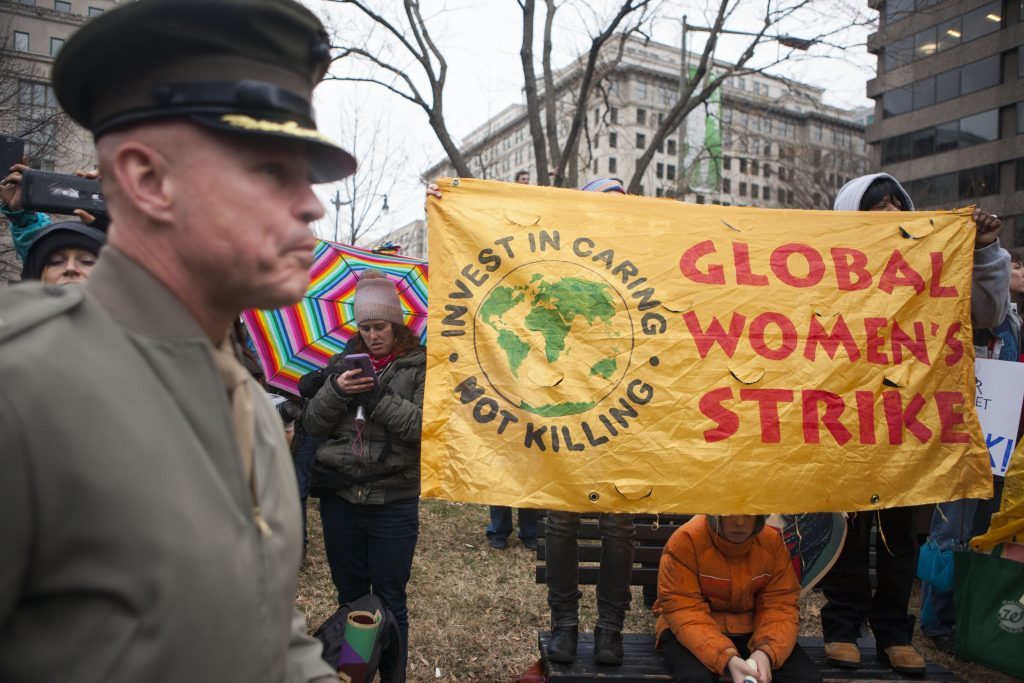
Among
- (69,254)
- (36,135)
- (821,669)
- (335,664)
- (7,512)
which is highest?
(36,135)

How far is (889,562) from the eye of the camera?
365 centimetres

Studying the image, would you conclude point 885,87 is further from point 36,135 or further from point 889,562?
point 889,562

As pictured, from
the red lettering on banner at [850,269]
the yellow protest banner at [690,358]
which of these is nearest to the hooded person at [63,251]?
the yellow protest banner at [690,358]

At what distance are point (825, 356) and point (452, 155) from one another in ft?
27.6

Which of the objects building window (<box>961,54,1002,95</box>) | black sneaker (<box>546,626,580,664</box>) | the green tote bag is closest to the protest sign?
the green tote bag

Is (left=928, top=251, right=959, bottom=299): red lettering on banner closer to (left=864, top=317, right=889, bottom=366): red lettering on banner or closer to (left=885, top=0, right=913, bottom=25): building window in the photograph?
(left=864, top=317, right=889, bottom=366): red lettering on banner

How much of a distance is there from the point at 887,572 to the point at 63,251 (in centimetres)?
396

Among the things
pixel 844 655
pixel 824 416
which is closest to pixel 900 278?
pixel 824 416

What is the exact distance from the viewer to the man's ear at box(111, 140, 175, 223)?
97 cm

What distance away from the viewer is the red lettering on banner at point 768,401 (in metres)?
3.39

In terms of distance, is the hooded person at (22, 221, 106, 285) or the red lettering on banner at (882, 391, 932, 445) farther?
the red lettering on banner at (882, 391, 932, 445)

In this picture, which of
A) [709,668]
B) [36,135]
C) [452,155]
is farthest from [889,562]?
[36,135]

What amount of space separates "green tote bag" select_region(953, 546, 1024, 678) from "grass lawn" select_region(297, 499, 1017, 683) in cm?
58

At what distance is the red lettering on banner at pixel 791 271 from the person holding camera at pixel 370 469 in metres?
1.89
